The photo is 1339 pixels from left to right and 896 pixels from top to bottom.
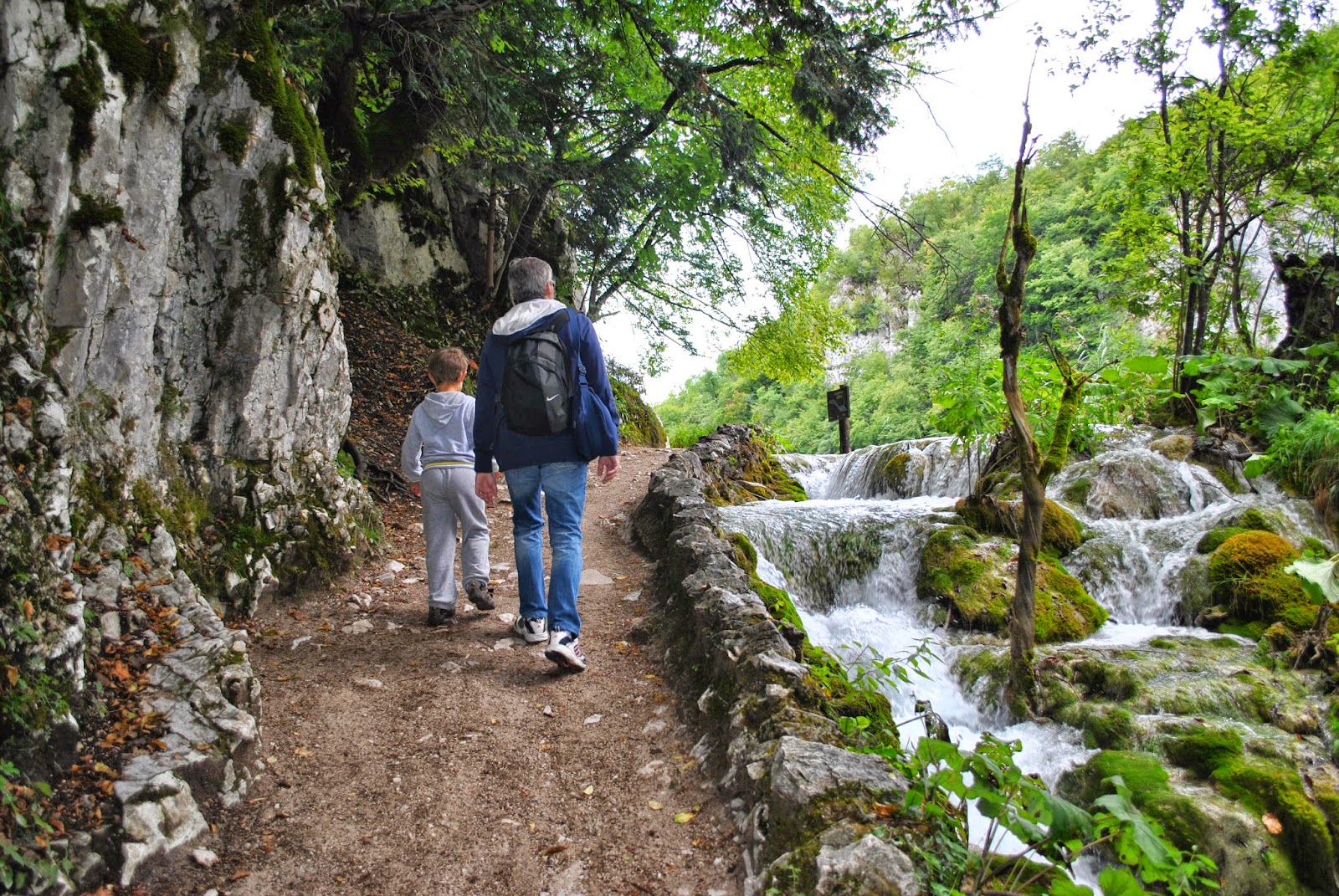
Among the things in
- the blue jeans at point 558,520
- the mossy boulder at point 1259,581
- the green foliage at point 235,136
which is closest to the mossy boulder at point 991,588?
the mossy boulder at point 1259,581

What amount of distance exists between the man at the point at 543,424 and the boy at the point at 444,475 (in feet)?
2.10

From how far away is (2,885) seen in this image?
1852 millimetres

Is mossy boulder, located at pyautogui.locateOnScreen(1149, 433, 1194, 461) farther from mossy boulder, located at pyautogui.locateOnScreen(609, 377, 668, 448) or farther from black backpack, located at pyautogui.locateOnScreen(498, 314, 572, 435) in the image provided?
mossy boulder, located at pyautogui.locateOnScreen(609, 377, 668, 448)

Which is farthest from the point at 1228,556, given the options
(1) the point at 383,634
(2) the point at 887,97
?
(1) the point at 383,634

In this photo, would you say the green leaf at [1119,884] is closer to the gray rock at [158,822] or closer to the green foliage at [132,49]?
the gray rock at [158,822]

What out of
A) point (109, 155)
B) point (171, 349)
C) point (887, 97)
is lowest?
point (171, 349)

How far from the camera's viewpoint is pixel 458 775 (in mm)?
2953

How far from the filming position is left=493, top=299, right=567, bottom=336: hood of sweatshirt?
12.0ft

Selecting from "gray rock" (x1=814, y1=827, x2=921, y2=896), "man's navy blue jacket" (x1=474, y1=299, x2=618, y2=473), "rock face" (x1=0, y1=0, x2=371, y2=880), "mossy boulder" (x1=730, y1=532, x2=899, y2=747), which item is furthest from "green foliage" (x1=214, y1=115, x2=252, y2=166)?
"gray rock" (x1=814, y1=827, x2=921, y2=896)

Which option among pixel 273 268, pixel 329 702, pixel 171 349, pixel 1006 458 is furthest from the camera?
pixel 1006 458

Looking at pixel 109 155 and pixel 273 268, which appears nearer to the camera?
pixel 109 155

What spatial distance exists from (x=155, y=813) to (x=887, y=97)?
23.3 feet

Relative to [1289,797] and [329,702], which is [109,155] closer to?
[329,702]

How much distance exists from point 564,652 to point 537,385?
4.36 ft
